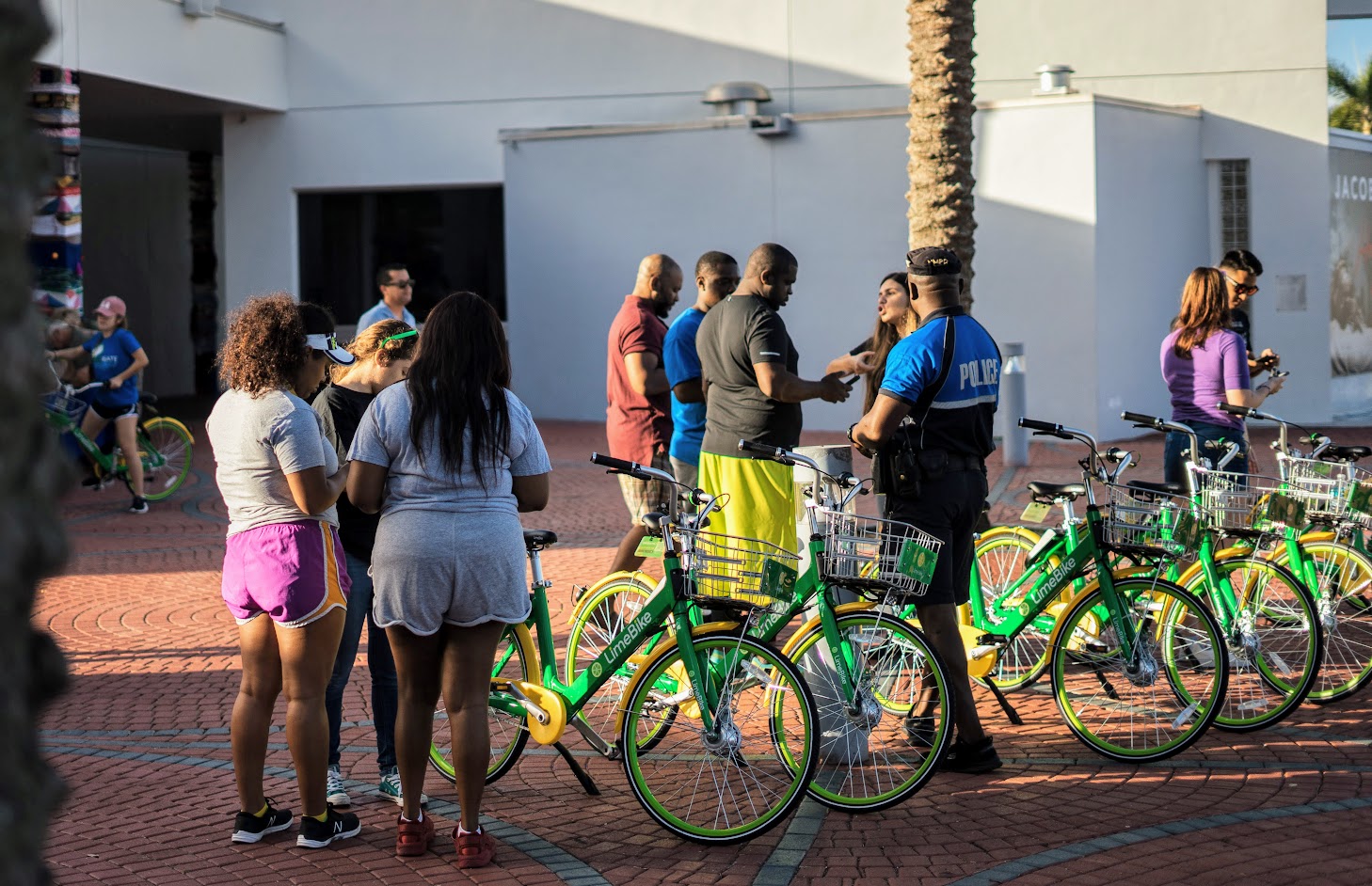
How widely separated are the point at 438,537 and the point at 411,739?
0.67 meters

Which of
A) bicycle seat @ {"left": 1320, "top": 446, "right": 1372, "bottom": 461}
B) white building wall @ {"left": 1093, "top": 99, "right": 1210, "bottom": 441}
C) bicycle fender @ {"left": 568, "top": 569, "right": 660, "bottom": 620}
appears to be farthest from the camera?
white building wall @ {"left": 1093, "top": 99, "right": 1210, "bottom": 441}

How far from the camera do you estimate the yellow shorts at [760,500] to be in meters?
6.20

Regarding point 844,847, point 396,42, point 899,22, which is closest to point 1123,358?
point 899,22

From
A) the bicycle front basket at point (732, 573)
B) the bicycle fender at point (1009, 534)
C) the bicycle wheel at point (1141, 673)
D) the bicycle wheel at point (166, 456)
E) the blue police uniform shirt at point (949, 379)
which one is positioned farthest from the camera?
the bicycle wheel at point (166, 456)

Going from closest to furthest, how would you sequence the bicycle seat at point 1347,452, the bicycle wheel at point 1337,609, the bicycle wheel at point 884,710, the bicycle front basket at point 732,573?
the bicycle front basket at point 732,573 → the bicycle wheel at point 884,710 → the bicycle wheel at point 1337,609 → the bicycle seat at point 1347,452

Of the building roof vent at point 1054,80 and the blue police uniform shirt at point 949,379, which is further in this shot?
the building roof vent at point 1054,80

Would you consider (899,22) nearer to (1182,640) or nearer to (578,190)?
(578,190)

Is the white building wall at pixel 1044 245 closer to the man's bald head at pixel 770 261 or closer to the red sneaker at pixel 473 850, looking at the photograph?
the man's bald head at pixel 770 261

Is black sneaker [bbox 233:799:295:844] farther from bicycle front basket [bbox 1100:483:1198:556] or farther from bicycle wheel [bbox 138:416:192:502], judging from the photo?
bicycle wheel [bbox 138:416:192:502]

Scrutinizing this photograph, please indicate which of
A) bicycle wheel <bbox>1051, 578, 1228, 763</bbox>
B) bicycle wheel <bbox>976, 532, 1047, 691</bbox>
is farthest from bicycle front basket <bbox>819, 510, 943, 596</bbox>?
bicycle wheel <bbox>976, 532, 1047, 691</bbox>

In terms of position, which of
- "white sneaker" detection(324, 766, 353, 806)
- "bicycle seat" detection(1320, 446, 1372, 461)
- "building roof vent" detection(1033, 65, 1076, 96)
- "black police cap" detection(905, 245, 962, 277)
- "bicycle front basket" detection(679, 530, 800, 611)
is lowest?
"white sneaker" detection(324, 766, 353, 806)

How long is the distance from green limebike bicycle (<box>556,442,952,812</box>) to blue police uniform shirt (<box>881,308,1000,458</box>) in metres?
0.39

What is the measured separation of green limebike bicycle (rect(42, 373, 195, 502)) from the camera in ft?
43.1

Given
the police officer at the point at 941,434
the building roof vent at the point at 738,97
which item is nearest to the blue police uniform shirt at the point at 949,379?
the police officer at the point at 941,434
